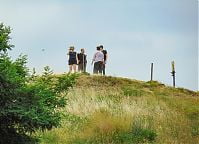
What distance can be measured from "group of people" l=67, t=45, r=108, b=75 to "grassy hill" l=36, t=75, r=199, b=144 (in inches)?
56.0

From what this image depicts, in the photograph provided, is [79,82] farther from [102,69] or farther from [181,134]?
[181,134]

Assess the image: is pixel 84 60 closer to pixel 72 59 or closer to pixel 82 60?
pixel 82 60

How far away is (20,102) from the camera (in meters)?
9.25

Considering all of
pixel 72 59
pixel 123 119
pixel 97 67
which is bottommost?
pixel 123 119

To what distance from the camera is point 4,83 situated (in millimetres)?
9047

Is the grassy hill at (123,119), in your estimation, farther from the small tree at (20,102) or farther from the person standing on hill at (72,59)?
the small tree at (20,102)

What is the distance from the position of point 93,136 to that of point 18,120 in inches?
258

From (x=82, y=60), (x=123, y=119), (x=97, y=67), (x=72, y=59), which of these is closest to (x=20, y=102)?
(x=123, y=119)

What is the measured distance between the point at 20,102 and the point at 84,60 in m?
19.2

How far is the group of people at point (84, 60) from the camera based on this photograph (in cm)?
2712

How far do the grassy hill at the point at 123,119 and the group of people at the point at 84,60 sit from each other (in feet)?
4.67

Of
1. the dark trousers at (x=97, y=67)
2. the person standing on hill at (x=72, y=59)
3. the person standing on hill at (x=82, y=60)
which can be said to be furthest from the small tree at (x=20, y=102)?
the person standing on hill at (x=82, y=60)

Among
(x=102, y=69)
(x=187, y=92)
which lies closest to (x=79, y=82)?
(x=102, y=69)

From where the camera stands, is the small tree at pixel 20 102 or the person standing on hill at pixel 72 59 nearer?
the small tree at pixel 20 102
